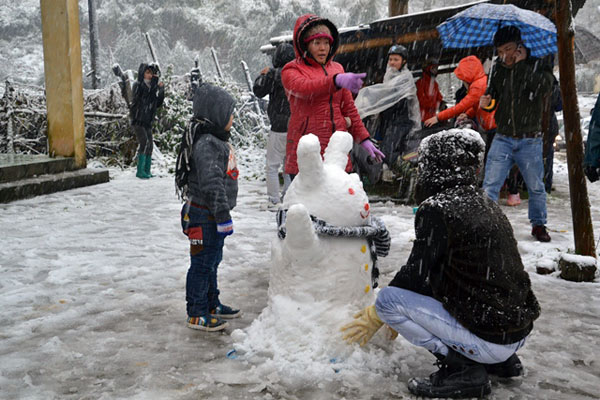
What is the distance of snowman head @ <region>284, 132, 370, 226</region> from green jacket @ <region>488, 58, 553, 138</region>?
2922 millimetres

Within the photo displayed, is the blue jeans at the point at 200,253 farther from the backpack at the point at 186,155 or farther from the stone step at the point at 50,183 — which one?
the stone step at the point at 50,183

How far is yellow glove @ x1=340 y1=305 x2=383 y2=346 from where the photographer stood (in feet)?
9.17

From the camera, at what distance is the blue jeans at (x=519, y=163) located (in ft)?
17.4

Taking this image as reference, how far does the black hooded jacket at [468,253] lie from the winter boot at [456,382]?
21 cm

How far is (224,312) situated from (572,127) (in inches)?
122

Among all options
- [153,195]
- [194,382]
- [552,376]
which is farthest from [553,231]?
[153,195]

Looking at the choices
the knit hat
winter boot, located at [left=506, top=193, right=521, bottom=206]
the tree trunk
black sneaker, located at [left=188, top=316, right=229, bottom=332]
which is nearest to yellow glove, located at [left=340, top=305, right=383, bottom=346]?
the knit hat

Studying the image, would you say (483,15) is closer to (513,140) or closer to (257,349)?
(513,140)

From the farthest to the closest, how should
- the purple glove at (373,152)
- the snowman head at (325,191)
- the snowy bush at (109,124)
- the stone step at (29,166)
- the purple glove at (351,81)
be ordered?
the snowy bush at (109,124)
the stone step at (29,166)
the purple glove at (373,152)
the purple glove at (351,81)
the snowman head at (325,191)

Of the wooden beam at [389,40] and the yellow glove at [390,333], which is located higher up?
the wooden beam at [389,40]

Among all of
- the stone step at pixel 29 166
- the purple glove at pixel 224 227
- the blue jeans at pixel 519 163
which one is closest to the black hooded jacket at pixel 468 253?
the purple glove at pixel 224 227

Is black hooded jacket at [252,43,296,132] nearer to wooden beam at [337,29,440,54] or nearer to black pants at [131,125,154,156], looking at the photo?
wooden beam at [337,29,440,54]

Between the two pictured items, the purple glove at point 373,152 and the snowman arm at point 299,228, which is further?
the purple glove at point 373,152

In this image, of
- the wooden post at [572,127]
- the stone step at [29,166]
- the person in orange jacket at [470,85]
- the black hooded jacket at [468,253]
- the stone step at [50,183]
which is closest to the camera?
the black hooded jacket at [468,253]
